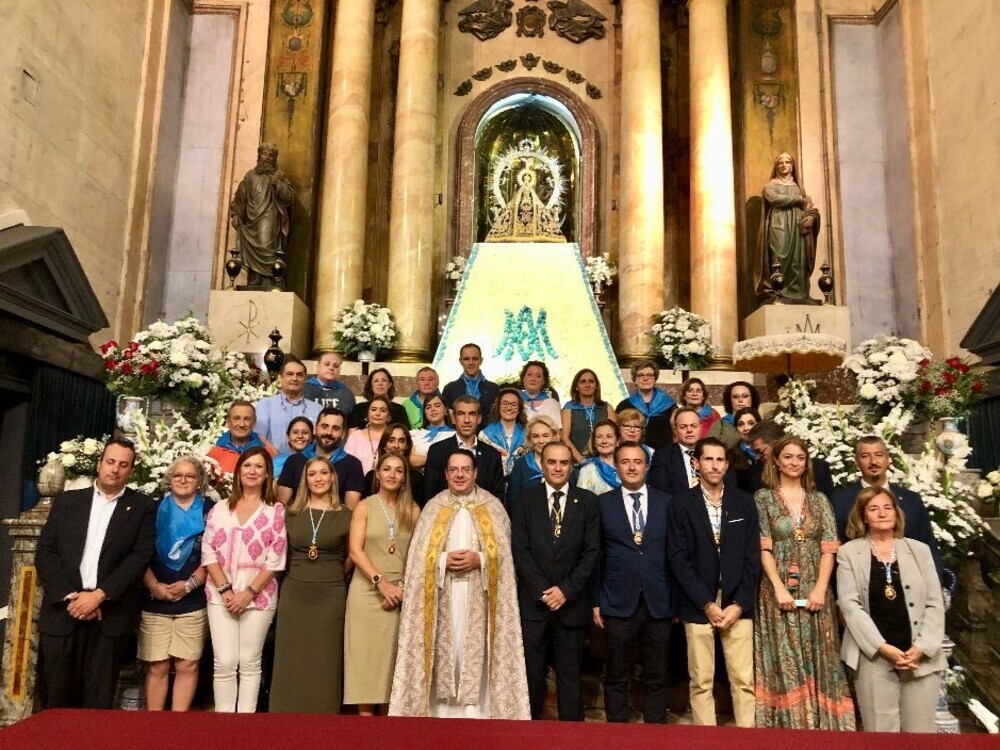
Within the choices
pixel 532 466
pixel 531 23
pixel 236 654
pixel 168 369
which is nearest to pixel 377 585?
pixel 236 654

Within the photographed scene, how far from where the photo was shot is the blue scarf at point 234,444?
227 inches

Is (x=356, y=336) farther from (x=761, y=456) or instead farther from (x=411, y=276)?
(x=761, y=456)

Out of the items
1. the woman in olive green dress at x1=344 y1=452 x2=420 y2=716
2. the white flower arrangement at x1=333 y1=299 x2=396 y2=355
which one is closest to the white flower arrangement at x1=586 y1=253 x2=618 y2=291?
the white flower arrangement at x1=333 y1=299 x2=396 y2=355

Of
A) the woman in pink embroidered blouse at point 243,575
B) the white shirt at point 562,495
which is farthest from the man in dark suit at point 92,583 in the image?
the white shirt at point 562,495

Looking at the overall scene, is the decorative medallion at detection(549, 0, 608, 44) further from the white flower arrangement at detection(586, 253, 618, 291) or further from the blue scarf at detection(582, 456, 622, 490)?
the blue scarf at detection(582, 456, 622, 490)

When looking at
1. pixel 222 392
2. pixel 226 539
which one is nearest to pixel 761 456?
pixel 226 539

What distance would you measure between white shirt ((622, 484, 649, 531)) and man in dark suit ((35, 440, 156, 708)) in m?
2.66

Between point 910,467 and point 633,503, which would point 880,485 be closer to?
point 910,467

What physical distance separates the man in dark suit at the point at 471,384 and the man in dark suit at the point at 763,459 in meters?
2.31

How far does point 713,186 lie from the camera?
1201 cm

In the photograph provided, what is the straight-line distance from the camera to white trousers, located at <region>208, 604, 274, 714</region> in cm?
444

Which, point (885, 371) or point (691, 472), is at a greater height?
point (885, 371)

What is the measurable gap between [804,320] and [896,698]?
7.59 meters

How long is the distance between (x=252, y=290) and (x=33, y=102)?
11.4ft
